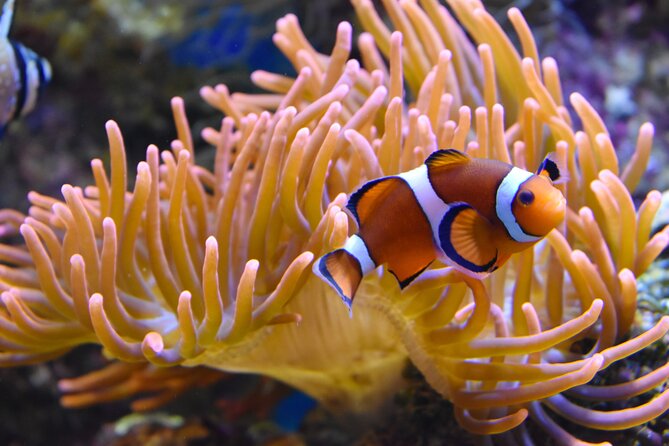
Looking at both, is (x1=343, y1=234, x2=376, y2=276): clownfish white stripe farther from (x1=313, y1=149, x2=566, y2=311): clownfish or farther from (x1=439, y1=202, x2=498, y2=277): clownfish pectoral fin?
(x1=439, y1=202, x2=498, y2=277): clownfish pectoral fin

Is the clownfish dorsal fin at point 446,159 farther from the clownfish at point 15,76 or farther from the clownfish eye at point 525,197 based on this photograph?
the clownfish at point 15,76

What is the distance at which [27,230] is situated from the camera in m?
1.40

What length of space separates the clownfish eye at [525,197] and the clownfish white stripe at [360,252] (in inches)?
11.3

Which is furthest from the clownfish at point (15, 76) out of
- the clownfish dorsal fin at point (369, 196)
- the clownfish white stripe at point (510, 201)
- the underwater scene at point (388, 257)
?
the clownfish white stripe at point (510, 201)

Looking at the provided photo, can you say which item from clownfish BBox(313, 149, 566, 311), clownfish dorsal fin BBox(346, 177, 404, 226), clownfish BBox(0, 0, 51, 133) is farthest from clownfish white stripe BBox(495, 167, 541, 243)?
clownfish BBox(0, 0, 51, 133)

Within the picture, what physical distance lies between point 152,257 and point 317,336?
438mm

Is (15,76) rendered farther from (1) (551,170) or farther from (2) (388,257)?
Answer: (1) (551,170)

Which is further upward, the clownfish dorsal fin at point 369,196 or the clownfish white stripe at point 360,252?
the clownfish dorsal fin at point 369,196

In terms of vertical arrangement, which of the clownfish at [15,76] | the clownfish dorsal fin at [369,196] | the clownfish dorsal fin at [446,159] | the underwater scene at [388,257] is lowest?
the underwater scene at [388,257]

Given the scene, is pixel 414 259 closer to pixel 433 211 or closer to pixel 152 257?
pixel 433 211

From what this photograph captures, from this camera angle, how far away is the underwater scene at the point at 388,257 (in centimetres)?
115

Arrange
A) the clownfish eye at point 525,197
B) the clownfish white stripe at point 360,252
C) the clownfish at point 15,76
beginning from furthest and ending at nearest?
the clownfish at point 15,76, the clownfish white stripe at point 360,252, the clownfish eye at point 525,197

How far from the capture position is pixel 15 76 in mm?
2217

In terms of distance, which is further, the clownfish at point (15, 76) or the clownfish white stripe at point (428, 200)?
the clownfish at point (15, 76)
